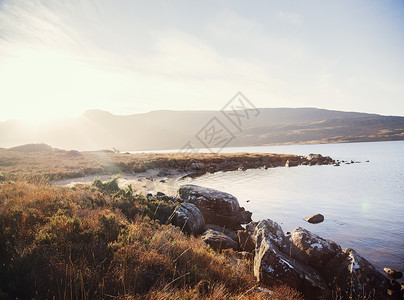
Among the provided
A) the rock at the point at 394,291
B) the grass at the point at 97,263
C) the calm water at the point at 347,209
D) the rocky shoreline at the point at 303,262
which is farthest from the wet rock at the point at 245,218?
the rock at the point at 394,291

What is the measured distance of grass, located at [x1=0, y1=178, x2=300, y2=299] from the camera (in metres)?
3.71

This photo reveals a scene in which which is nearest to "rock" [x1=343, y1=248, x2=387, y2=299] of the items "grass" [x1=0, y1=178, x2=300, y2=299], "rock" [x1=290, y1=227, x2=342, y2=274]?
"rock" [x1=290, y1=227, x2=342, y2=274]

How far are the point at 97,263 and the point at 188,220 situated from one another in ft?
17.7

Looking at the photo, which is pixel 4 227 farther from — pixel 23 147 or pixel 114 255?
pixel 23 147

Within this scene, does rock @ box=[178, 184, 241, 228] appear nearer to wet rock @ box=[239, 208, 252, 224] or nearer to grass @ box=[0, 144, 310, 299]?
wet rock @ box=[239, 208, 252, 224]

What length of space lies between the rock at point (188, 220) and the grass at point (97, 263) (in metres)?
2.51

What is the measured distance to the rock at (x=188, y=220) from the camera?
940 cm

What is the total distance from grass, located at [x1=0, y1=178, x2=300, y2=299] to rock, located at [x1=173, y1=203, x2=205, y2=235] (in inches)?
98.7

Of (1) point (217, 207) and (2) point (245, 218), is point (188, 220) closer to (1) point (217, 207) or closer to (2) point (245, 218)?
(1) point (217, 207)

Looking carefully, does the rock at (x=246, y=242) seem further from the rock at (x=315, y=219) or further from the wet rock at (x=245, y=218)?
the rock at (x=315, y=219)

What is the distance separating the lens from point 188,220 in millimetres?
9508

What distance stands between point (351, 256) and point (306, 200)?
1265 centimetres

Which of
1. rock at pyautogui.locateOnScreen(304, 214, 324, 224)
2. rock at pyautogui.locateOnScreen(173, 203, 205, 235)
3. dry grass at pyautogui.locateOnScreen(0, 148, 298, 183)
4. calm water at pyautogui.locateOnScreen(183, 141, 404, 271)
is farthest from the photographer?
dry grass at pyautogui.locateOnScreen(0, 148, 298, 183)

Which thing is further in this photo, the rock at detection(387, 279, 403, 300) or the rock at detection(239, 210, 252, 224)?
the rock at detection(239, 210, 252, 224)
